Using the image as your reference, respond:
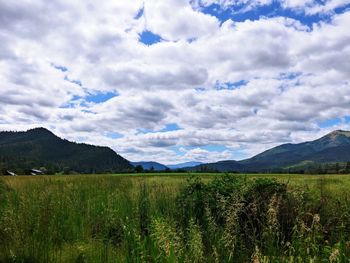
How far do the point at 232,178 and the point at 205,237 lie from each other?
306 cm

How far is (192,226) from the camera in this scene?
5883mm

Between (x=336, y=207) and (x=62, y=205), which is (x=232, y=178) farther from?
(x=62, y=205)

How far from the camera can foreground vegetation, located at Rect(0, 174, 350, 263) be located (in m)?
5.58

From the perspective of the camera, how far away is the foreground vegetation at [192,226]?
5.58 meters

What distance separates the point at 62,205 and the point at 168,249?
21.1 ft

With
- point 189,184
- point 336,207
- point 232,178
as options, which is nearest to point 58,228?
point 189,184

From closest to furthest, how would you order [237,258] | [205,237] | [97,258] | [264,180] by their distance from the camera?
[97,258] → [237,258] → [205,237] → [264,180]

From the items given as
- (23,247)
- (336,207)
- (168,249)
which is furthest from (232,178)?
(168,249)

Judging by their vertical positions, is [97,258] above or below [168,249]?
below

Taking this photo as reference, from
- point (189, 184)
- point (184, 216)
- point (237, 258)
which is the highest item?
point (189, 184)

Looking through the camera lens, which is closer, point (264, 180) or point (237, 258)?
point (237, 258)

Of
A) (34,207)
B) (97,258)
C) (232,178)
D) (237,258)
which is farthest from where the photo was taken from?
(232,178)

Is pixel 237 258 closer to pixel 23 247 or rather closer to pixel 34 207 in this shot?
pixel 23 247

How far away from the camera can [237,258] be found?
687cm
